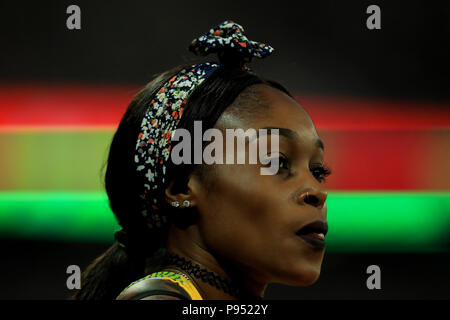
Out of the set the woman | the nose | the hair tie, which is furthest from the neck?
the hair tie

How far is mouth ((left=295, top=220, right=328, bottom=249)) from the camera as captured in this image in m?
1.61

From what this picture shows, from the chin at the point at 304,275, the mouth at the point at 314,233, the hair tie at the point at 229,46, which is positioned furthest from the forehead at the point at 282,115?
the chin at the point at 304,275

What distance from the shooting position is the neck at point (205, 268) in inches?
65.8

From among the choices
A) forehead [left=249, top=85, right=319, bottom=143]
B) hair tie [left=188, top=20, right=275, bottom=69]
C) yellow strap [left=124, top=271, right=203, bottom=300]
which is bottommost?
yellow strap [left=124, top=271, right=203, bottom=300]

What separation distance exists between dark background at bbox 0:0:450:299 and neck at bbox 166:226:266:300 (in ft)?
3.94

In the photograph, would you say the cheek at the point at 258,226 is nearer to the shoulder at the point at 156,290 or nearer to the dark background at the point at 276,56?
the shoulder at the point at 156,290

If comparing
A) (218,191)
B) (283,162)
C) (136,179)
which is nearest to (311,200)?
(283,162)

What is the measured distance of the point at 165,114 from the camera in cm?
175

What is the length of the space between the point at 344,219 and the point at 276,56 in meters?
0.80

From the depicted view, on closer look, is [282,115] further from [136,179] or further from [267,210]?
[136,179]

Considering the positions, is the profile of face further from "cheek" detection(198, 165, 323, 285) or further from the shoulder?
the shoulder

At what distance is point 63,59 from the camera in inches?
108

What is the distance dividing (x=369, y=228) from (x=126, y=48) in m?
1.35

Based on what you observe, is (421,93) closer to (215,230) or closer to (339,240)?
(339,240)
